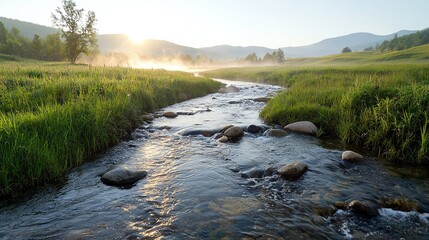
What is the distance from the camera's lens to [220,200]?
495 centimetres

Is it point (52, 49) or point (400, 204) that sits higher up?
point (52, 49)

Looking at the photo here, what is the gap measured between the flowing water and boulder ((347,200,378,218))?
0.11m

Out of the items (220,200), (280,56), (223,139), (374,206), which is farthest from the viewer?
(280,56)

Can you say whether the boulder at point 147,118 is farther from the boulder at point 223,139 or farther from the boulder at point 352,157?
the boulder at point 352,157

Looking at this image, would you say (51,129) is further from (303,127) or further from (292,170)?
(303,127)

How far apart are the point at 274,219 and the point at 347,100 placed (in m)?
6.62

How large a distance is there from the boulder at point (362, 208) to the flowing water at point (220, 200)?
106 mm

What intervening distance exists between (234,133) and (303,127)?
2668 mm

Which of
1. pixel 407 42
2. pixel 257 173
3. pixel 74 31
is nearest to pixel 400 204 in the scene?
pixel 257 173

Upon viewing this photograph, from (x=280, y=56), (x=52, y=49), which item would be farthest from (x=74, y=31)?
(x=280, y=56)

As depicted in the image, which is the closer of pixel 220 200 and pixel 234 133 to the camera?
pixel 220 200

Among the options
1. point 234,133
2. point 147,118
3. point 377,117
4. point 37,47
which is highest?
point 37,47

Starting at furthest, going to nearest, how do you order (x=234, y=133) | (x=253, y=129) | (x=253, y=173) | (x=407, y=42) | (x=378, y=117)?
(x=407, y=42), (x=253, y=129), (x=234, y=133), (x=378, y=117), (x=253, y=173)

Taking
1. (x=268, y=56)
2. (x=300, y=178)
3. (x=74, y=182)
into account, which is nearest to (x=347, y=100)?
(x=300, y=178)
